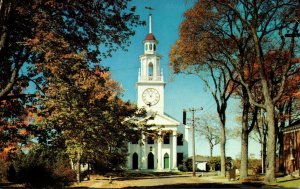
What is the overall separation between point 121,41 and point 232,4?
13301 millimetres

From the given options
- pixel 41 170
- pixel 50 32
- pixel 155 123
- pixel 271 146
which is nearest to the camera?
pixel 50 32

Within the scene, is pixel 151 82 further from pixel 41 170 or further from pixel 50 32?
pixel 50 32

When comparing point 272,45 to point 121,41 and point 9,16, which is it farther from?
point 9,16

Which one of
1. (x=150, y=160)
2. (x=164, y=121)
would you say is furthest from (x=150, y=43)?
(x=150, y=160)

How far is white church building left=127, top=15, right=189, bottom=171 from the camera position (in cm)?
7531

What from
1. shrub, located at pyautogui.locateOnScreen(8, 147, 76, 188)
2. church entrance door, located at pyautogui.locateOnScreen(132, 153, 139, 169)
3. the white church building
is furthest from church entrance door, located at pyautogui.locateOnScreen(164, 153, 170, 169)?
shrub, located at pyautogui.locateOnScreen(8, 147, 76, 188)

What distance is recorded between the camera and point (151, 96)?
78.4 m

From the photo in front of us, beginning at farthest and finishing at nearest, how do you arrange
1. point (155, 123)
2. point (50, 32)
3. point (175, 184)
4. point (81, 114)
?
point (155, 123)
point (175, 184)
point (81, 114)
point (50, 32)

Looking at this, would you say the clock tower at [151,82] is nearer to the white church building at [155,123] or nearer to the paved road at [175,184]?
the white church building at [155,123]

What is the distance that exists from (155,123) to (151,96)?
572cm

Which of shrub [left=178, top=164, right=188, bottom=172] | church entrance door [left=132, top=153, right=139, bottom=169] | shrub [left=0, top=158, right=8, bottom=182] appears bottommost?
shrub [left=178, top=164, right=188, bottom=172]

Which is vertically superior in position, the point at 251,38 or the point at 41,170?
the point at 251,38

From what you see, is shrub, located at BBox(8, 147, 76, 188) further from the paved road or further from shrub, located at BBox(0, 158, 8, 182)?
the paved road

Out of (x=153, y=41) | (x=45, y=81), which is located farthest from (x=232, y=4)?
(x=153, y=41)
